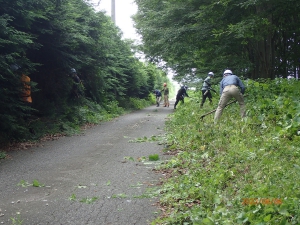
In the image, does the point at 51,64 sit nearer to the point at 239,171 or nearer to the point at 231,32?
the point at 231,32

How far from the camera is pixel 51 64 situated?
45.1ft

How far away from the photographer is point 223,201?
173 inches

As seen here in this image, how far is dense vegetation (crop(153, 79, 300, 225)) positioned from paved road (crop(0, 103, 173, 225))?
469 millimetres

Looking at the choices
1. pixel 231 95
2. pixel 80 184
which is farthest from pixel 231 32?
pixel 80 184

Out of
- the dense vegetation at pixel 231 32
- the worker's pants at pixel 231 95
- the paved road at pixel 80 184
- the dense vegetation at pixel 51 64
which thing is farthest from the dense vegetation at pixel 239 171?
A: the dense vegetation at pixel 231 32

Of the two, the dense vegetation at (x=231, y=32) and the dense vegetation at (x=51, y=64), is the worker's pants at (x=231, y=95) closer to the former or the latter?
the dense vegetation at (x=231, y=32)

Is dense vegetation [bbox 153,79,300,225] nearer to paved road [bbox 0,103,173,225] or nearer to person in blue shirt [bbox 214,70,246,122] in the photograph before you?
paved road [bbox 0,103,173,225]

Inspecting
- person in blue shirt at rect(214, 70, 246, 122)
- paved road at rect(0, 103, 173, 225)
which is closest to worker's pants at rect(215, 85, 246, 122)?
person in blue shirt at rect(214, 70, 246, 122)

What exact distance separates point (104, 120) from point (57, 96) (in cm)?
381

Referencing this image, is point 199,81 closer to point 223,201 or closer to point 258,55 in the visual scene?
point 258,55

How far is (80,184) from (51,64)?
855 cm

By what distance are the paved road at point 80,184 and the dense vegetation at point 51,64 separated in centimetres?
156

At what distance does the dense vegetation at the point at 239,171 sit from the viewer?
3861mm

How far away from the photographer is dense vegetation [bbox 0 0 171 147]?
9.41 m
